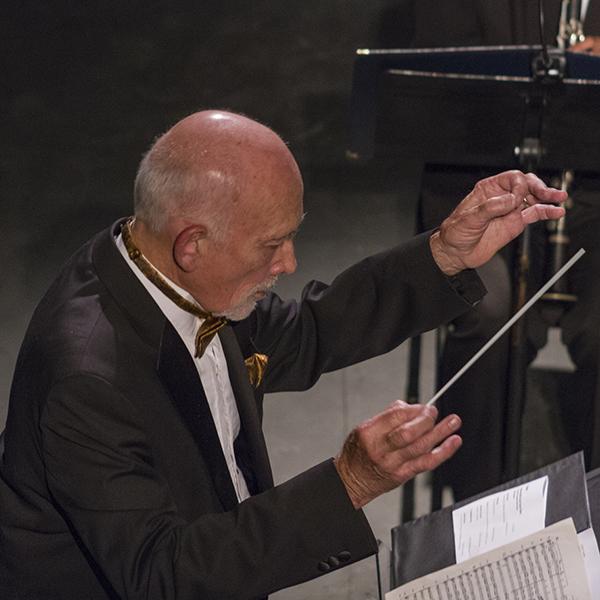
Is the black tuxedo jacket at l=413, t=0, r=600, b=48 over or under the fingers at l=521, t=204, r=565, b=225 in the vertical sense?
over

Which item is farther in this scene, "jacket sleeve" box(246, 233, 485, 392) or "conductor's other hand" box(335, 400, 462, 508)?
"jacket sleeve" box(246, 233, 485, 392)

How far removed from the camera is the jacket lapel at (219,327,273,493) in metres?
2.75

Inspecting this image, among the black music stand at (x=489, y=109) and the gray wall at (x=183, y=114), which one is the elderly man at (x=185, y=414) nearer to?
the black music stand at (x=489, y=109)

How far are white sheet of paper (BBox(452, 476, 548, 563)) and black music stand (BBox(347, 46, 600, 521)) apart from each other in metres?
1.24

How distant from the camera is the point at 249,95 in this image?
599 centimetres

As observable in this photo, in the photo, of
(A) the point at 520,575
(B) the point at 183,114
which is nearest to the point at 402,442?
(A) the point at 520,575

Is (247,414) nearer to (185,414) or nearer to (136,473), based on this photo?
(185,414)

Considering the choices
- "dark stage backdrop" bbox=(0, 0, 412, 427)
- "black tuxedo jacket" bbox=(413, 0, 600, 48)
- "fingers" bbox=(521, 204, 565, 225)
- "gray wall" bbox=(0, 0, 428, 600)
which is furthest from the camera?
"dark stage backdrop" bbox=(0, 0, 412, 427)

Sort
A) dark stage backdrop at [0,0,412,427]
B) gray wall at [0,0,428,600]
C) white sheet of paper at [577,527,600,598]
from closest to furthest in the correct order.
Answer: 1. white sheet of paper at [577,527,600,598]
2. gray wall at [0,0,428,600]
3. dark stage backdrop at [0,0,412,427]

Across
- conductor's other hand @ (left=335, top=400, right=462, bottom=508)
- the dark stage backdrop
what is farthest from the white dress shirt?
the dark stage backdrop

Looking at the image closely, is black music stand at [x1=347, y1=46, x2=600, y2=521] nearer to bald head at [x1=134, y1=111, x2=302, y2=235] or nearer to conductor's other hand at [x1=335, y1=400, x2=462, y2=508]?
bald head at [x1=134, y1=111, x2=302, y2=235]

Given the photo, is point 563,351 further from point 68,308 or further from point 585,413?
point 68,308

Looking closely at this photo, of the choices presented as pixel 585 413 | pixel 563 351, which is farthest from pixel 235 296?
pixel 563 351

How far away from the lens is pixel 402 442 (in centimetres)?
219
